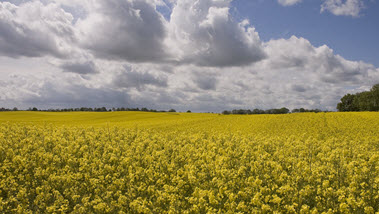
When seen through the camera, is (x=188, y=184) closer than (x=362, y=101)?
Yes

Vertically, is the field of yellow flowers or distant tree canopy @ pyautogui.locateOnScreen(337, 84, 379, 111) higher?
distant tree canopy @ pyautogui.locateOnScreen(337, 84, 379, 111)

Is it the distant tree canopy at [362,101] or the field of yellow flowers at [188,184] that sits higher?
the distant tree canopy at [362,101]

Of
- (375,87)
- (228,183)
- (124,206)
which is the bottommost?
(124,206)

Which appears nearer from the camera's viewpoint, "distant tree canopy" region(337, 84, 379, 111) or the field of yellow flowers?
the field of yellow flowers

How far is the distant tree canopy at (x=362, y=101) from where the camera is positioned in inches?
3118

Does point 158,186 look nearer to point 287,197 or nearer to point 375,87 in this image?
point 287,197

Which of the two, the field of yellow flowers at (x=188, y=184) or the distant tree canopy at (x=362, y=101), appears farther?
the distant tree canopy at (x=362, y=101)

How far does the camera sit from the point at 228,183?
29.2 ft

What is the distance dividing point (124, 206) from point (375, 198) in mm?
8027

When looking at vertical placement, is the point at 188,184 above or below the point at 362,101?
below

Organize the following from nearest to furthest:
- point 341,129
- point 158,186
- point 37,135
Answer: point 158,186, point 37,135, point 341,129

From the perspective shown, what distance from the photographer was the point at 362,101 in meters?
83.1

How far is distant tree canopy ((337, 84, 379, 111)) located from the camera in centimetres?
7919

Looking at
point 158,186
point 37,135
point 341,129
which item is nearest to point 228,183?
point 158,186
